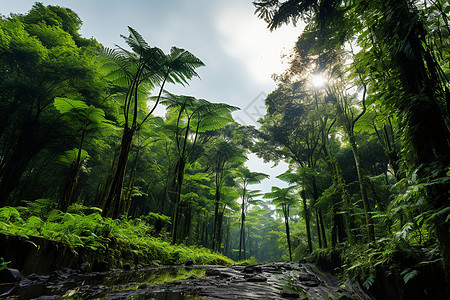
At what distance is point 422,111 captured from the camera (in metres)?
1.66

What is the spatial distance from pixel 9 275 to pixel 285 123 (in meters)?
11.8

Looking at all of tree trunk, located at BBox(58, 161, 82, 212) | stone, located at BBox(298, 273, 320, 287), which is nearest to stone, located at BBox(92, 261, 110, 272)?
tree trunk, located at BBox(58, 161, 82, 212)

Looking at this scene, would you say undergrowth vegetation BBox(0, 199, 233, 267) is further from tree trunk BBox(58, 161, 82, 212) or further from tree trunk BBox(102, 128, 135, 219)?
tree trunk BBox(58, 161, 82, 212)

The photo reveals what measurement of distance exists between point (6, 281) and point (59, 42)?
29.5ft

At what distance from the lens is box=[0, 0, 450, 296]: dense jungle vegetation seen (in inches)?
69.2

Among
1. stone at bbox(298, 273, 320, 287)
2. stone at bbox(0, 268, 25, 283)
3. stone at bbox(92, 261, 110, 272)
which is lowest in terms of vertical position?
stone at bbox(298, 273, 320, 287)

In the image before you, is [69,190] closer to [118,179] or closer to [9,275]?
[118,179]

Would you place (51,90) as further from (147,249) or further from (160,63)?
(147,249)

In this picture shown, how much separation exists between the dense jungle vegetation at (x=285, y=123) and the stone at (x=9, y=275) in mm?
512

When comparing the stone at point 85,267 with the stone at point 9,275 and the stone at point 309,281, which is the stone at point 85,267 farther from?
the stone at point 309,281

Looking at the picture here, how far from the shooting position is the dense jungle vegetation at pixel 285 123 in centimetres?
176

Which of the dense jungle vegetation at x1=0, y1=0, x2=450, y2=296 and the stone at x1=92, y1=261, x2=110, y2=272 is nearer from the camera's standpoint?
the dense jungle vegetation at x1=0, y1=0, x2=450, y2=296

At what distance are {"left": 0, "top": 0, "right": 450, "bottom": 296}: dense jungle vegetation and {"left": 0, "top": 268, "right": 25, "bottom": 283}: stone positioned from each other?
0.51 meters

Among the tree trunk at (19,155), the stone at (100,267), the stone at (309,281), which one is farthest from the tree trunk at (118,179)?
the stone at (309,281)
